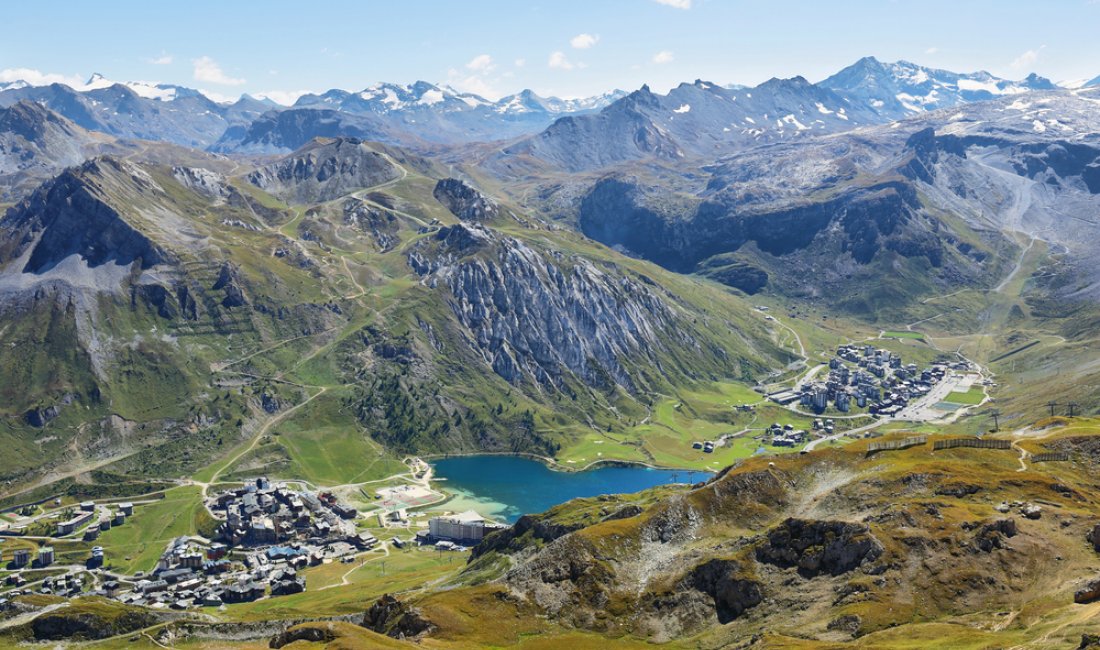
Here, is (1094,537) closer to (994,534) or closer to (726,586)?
(994,534)

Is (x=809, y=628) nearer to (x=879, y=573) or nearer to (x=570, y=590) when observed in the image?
(x=879, y=573)

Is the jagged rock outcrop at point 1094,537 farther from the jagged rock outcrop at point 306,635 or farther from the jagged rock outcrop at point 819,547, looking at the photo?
the jagged rock outcrop at point 306,635

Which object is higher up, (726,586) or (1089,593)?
(1089,593)

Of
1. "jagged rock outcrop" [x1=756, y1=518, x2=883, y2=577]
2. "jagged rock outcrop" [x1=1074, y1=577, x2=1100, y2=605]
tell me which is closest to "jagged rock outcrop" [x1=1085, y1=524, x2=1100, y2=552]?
"jagged rock outcrop" [x1=1074, y1=577, x2=1100, y2=605]

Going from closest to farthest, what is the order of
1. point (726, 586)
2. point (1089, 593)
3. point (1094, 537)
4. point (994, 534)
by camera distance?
point (1089, 593)
point (1094, 537)
point (994, 534)
point (726, 586)

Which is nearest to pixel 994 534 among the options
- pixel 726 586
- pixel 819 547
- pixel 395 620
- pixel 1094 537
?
pixel 1094 537

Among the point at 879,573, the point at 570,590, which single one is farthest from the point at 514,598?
the point at 879,573
